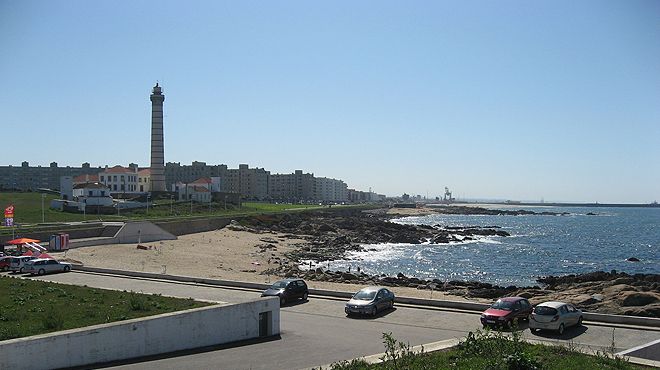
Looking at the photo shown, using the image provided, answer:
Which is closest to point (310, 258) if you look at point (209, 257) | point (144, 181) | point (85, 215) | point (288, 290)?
point (209, 257)

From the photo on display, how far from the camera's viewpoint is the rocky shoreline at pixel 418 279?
86.0 feet

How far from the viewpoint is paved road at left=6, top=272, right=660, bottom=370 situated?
14.8 m

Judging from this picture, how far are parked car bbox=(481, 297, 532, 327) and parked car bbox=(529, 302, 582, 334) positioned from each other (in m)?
0.68

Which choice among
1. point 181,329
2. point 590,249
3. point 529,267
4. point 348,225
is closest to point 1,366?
point 181,329

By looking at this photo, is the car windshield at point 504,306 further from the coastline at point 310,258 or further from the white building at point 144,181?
the white building at point 144,181

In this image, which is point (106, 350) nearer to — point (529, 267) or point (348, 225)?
point (529, 267)

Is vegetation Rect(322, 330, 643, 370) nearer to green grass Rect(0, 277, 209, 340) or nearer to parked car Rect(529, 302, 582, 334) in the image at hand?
parked car Rect(529, 302, 582, 334)

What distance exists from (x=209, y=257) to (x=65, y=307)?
35508 mm

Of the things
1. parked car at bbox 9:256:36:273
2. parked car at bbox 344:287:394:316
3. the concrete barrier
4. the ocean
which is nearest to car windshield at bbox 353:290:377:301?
parked car at bbox 344:287:394:316

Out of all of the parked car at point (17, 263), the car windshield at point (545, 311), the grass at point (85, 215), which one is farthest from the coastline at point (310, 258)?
the grass at point (85, 215)

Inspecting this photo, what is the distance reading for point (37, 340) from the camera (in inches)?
523

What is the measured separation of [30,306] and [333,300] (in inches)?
473

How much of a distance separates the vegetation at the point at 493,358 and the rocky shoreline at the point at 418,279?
37.9 feet

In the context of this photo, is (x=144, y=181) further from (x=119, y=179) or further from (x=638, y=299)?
(x=638, y=299)
